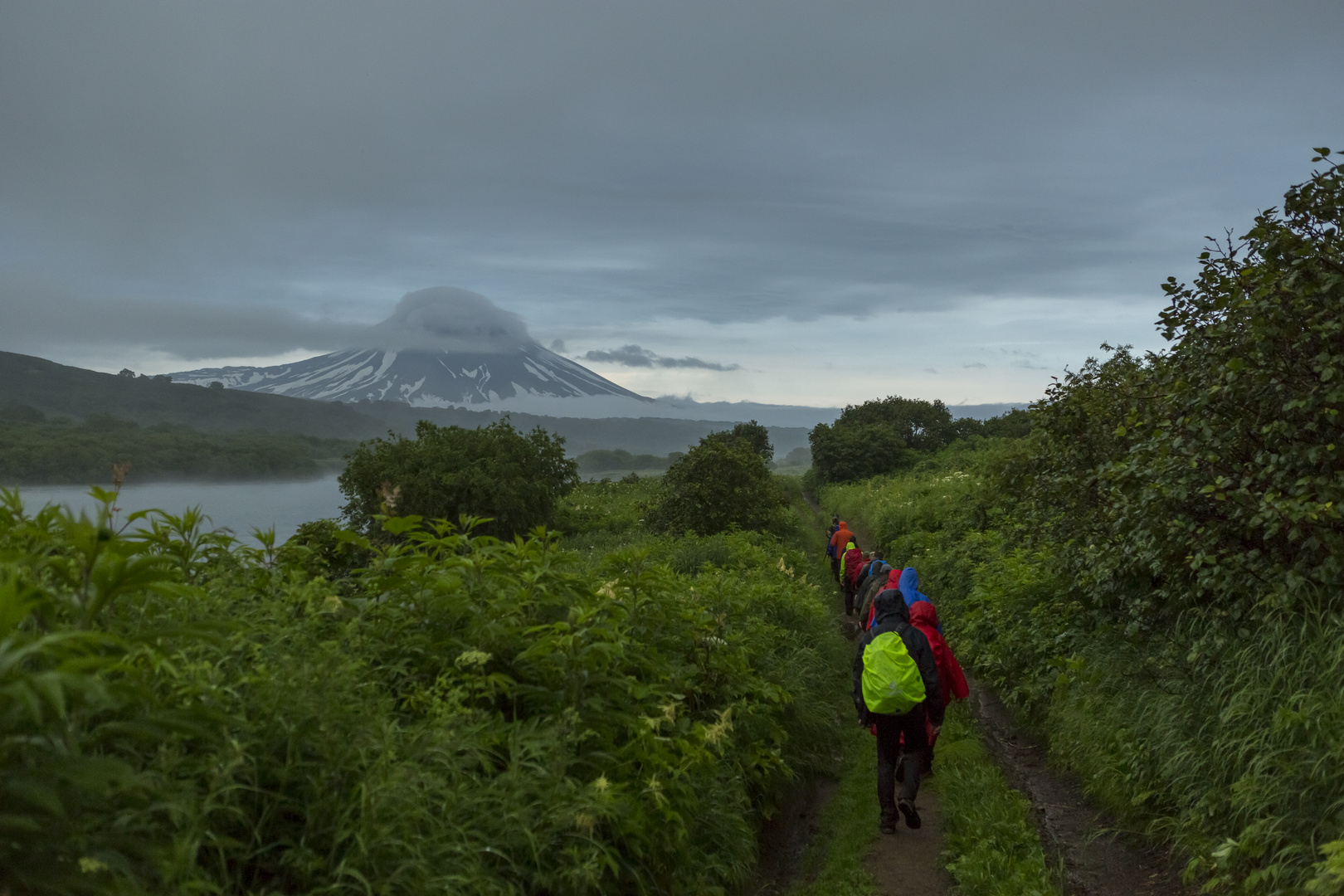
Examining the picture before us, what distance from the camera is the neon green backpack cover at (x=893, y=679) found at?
249 inches

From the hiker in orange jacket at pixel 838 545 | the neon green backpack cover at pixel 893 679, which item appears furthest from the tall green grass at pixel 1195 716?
the hiker in orange jacket at pixel 838 545

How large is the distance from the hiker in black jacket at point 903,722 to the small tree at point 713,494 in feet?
48.9

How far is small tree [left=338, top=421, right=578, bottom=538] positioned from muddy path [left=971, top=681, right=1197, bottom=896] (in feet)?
56.4

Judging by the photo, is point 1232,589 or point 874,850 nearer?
point 1232,589

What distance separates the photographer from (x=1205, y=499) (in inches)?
235

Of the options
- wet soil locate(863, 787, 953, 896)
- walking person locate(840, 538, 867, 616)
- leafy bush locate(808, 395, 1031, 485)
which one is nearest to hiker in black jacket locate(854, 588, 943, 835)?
wet soil locate(863, 787, 953, 896)

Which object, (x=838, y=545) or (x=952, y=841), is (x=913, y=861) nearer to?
(x=952, y=841)

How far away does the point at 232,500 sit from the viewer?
14.4 meters

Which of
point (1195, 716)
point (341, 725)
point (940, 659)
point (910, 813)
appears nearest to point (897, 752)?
point (910, 813)

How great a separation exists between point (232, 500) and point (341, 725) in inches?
516

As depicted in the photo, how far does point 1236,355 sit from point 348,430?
10869 centimetres

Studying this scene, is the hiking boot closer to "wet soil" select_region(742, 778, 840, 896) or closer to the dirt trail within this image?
the dirt trail

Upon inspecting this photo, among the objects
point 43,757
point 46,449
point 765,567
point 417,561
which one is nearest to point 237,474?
point 46,449

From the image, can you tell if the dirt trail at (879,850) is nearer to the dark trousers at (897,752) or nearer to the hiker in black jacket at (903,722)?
the hiker in black jacket at (903,722)
